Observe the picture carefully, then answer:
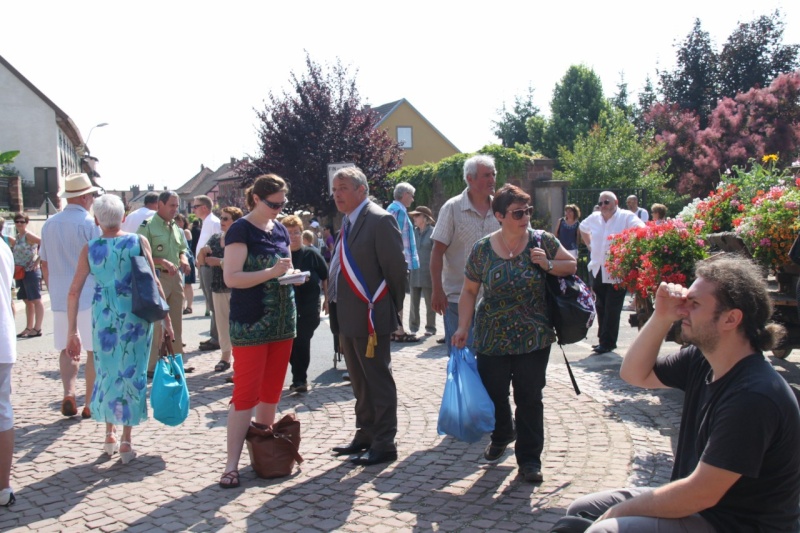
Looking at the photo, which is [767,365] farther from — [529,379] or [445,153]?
[445,153]

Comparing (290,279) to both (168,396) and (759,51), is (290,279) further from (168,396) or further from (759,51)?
(759,51)

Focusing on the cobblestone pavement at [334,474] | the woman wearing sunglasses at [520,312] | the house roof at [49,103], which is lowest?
the cobblestone pavement at [334,474]

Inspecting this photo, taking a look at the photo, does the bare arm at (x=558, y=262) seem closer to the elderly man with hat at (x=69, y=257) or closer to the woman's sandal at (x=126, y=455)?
the woman's sandal at (x=126, y=455)

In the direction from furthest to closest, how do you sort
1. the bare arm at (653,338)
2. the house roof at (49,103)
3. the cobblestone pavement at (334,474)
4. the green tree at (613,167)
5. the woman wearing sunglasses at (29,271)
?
the house roof at (49,103) < the green tree at (613,167) < the woman wearing sunglasses at (29,271) < the cobblestone pavement at (334,474) < the bare arm at (653,338)

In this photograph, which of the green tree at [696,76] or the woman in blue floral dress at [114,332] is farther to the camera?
the green tree at [696,76]

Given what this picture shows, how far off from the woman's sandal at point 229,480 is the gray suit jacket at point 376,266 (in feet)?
3.96

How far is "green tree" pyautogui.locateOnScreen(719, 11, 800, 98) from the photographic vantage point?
33.0 m

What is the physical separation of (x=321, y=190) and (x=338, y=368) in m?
15.3

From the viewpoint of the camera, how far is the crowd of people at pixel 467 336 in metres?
2.58

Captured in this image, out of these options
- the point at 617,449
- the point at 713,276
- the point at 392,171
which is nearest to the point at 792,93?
the point at 392,171

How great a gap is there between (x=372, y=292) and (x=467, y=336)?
75 centimetres

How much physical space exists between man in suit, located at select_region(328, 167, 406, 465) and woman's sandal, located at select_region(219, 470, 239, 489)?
33.3 inches

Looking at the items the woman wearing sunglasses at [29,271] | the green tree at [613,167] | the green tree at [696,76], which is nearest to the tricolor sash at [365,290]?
the woman wearing sunglasses at [29,271]

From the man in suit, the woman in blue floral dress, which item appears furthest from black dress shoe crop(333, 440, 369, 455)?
the woman in blue floral dress
